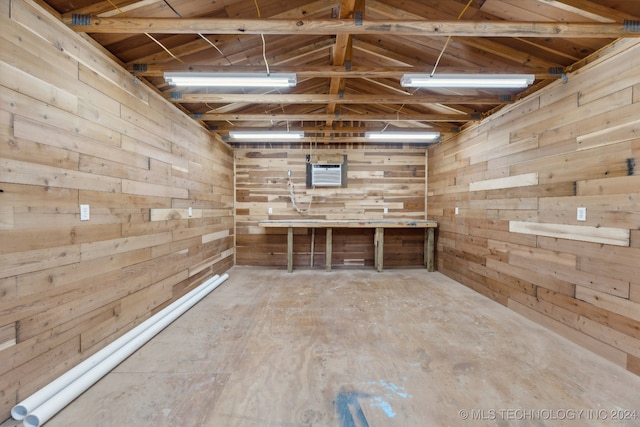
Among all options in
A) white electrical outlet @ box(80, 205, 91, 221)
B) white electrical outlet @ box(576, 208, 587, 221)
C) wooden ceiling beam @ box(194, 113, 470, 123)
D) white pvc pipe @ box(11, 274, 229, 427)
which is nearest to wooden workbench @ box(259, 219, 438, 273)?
wooden ceiling beam @ box(194, 113, 470, 123)

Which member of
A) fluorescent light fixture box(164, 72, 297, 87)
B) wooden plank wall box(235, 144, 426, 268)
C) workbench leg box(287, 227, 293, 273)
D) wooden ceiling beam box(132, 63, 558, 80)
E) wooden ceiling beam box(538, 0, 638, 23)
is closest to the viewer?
wooden ceiling beam box(538, 0, 638, 23)

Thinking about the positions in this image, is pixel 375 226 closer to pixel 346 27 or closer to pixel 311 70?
pixel 311 70

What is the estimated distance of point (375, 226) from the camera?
15.9ft

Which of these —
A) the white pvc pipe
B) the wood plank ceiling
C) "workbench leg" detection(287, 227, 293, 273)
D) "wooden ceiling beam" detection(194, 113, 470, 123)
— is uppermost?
the wood plank ceiling

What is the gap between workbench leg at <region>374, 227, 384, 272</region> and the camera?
197 inches

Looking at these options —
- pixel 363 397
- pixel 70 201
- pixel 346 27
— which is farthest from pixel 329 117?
pixel 363 397

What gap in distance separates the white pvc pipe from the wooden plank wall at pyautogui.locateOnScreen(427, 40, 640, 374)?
384 cm

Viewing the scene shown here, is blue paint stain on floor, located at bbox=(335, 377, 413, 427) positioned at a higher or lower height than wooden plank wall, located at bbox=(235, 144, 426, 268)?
lower

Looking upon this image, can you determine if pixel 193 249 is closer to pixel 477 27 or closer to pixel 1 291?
pixel 1 291

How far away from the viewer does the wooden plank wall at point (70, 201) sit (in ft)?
5.13

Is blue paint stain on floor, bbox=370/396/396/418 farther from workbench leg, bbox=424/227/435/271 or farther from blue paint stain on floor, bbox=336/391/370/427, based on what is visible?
workbench leg, bbox=424/227/435/271

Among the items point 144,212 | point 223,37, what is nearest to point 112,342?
point 144,212

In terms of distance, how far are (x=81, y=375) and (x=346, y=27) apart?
10.1ft

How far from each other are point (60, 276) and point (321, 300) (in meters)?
2.57
